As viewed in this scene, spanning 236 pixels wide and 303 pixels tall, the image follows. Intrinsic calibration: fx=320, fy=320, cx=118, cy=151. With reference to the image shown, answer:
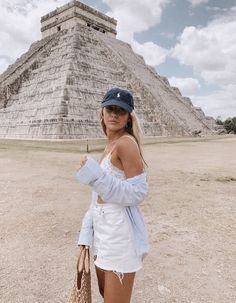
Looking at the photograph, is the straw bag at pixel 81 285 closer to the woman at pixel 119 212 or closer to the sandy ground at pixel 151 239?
the woman at pixel 119 212

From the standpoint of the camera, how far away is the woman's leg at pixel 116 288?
2.20 metres

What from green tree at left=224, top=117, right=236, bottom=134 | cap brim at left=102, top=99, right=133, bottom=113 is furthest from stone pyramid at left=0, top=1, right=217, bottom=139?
green tree at left=224, top=117, right=236, bottom=134

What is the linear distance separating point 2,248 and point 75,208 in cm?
208

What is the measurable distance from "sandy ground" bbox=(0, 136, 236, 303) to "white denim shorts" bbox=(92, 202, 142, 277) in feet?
4.37

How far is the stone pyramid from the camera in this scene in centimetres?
2398

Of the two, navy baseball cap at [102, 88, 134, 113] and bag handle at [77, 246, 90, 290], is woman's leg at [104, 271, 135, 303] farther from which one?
navy baseball cap at [102, 88, 134, 113]

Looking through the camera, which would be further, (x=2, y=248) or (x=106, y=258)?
(x=2, y=248)

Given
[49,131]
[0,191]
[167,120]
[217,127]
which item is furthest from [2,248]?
[217,127]

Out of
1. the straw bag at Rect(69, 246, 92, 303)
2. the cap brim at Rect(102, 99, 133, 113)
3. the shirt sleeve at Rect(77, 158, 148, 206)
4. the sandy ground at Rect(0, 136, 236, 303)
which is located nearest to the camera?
the shirt sleeve at Rect(77, 158, 148, 206)

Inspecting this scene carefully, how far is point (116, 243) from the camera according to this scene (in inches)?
88.0

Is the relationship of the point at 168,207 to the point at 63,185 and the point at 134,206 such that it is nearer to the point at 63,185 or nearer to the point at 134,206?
the point at 63,185

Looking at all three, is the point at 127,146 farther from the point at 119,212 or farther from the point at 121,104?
the point at 119,212

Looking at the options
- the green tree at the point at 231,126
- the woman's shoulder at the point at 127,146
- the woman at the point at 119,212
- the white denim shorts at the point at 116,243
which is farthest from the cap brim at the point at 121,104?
the green tree at the point at 231,126

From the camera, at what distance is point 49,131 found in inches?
896
